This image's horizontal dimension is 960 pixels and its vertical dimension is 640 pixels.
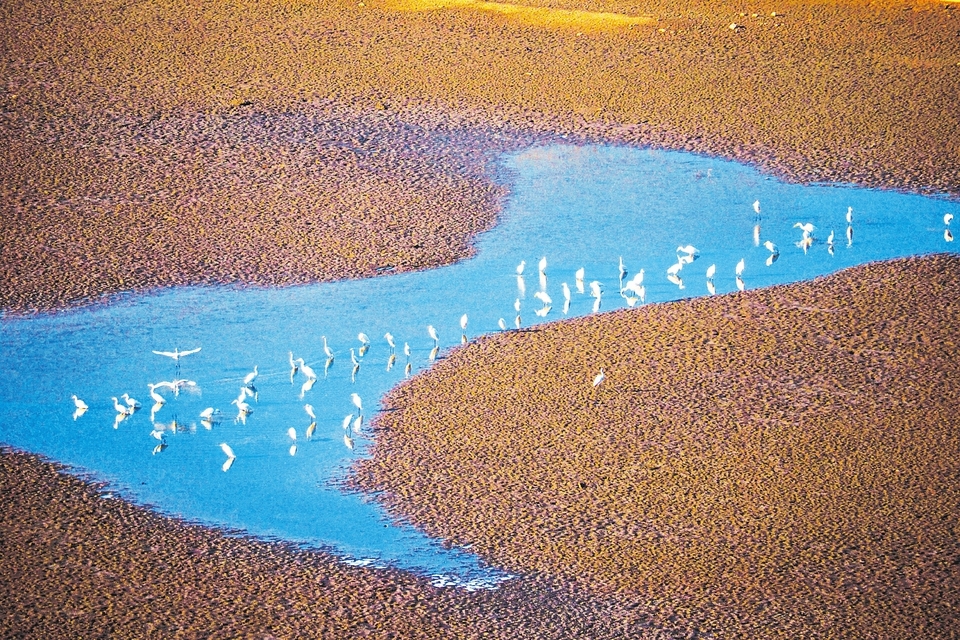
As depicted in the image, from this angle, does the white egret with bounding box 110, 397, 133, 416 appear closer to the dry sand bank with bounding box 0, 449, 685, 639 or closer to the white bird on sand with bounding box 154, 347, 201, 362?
the white bird on sand with bounding box 154, 347, 201, 362

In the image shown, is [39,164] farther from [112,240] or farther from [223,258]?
[223,258]

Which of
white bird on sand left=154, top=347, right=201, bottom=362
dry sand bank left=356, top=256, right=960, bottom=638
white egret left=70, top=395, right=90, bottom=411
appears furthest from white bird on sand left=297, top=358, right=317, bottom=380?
white egret left=70, top=395, right=90, bottom=411

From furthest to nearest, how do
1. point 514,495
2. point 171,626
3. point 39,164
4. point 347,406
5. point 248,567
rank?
point 39,164 < point 347,406 < point 514,495 < point 248,567 < point 171,626

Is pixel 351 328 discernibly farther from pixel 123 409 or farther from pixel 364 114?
pixel 364 114

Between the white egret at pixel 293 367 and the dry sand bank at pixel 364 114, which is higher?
the dry sand bank at pixel 364 114

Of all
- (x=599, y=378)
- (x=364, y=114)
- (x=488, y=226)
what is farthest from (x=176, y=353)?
(x=364, y=114)

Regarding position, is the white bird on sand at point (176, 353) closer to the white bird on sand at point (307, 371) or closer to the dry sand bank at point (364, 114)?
the white bird on sand at point (307, 371)

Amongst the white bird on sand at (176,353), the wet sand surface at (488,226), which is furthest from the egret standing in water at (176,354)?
the wet sand surface at (488,226)

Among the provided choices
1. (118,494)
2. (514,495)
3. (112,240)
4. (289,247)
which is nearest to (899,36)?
(289,247)
